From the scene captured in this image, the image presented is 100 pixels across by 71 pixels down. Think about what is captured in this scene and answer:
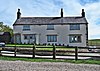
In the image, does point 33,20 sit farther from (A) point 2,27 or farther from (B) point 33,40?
(A) point 2,27

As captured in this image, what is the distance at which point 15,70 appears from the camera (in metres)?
12.2

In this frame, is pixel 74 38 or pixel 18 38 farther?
pixel 18 38

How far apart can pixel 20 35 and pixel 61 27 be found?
982 cm

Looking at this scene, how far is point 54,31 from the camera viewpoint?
49.3 metres

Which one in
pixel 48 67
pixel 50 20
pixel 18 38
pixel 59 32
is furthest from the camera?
pixel 18 38

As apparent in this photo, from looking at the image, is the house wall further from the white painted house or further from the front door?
the front door

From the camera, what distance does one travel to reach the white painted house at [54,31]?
159 feet

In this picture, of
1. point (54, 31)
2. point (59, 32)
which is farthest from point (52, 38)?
point (59, 32)

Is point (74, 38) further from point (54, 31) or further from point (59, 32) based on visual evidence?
point (54, 31)

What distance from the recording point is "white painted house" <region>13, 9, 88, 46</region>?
159ft

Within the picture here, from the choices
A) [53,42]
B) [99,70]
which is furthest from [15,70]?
[53,42]

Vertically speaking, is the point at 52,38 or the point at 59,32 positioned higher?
the point at 59,32

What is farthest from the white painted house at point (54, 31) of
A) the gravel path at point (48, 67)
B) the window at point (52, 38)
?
the gravel path at point (48, 67)

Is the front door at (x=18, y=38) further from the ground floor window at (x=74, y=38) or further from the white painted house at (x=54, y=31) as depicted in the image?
the ground floor window at (x=74, y=38)
